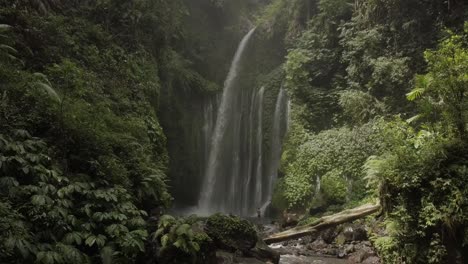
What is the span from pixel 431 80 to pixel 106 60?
31.1ft

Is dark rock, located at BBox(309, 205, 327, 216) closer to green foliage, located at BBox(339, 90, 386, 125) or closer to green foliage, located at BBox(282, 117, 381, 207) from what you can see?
green foliage, located at BBox(282, 117, 381, 207)

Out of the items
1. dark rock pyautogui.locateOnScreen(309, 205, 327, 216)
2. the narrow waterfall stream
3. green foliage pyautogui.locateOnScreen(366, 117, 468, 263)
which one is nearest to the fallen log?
green foliage pyautogui.locateOnScreen(366, 117, 468, 263)

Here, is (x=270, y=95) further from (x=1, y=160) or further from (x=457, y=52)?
(x=1, y=160)

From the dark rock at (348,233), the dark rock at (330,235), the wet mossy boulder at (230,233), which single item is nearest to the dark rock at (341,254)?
the dark rock at (348,233)

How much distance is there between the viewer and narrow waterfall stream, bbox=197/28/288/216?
64.1ft

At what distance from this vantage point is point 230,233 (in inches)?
324

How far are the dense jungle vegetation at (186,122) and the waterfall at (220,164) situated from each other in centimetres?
85

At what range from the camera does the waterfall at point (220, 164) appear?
1995 cm

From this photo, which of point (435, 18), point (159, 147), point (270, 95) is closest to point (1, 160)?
point (159, 147)

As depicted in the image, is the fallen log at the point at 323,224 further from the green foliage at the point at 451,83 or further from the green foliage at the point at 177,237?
the green foliage at the point at 177,237

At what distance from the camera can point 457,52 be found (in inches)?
321

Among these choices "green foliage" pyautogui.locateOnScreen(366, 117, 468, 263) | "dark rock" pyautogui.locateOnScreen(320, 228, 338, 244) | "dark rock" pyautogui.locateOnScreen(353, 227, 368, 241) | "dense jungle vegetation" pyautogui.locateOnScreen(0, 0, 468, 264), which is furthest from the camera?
"dark rock" pyautogui.locateOnScreen(320, 228, 338, 244)

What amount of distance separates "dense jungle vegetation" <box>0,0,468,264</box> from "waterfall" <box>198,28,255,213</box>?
849mm

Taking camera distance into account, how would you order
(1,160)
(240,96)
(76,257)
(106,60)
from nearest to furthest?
(76,257) < (1,160) < (106,60) < (240,96)
